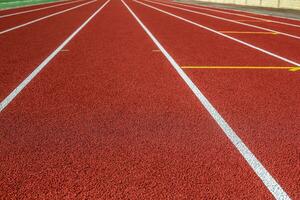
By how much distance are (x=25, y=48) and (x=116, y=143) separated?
606 centimetres

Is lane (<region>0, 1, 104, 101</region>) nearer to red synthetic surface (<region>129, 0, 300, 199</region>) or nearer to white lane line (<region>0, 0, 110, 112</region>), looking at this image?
white lane line (<region>0, 0, 110, 112</region>)

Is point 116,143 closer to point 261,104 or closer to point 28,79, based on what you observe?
point 261,104

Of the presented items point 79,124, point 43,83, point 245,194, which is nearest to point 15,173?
point 79,124

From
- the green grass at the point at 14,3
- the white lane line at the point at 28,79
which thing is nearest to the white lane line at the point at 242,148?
the white lane line at the point at 28,79

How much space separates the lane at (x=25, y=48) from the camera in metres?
6.53

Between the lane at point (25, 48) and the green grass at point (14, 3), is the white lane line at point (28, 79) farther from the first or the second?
the green grass at point (14, 3)

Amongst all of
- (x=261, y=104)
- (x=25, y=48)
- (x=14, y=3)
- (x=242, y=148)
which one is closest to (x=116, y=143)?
(x=242, y=148)

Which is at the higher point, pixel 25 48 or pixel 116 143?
pixel 116 143

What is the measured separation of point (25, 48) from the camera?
9336 mm

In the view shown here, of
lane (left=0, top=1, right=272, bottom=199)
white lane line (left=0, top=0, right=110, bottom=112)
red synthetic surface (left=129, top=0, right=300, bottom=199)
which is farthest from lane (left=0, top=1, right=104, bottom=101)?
red synthetic surface (left=129, top=0, right=300, bottom=199)

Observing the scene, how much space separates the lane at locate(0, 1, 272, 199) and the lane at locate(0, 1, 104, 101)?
36 centimetres

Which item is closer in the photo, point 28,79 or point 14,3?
point 28,79

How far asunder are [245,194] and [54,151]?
5.57ft

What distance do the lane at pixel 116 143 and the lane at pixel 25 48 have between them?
362mm
